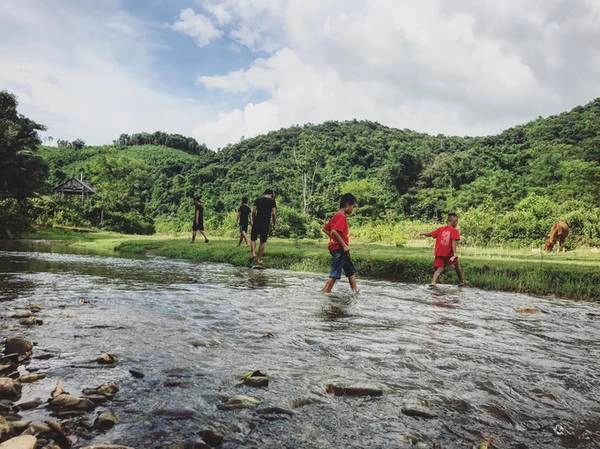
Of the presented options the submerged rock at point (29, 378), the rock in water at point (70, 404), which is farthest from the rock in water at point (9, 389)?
the rock in water at point (70, 404)

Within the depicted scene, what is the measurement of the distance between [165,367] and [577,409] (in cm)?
372

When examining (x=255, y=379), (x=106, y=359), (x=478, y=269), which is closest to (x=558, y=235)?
(x=478, y=269)

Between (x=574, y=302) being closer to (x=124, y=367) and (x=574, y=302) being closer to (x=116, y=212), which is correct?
(x=124, y=367)

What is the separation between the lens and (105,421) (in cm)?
324

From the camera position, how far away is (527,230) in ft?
111

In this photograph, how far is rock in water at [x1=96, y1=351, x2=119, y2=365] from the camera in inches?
182

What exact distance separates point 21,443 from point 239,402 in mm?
1541

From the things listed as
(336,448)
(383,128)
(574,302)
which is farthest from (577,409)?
(383,128)

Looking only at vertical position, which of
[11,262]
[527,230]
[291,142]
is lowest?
[11,262]

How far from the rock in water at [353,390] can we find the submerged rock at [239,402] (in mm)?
696

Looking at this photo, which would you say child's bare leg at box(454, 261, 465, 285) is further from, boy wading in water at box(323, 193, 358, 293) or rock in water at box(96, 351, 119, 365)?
rock in water at box(96, 351, 119, 365)

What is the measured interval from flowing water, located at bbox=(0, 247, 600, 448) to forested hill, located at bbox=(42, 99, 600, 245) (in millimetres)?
27814

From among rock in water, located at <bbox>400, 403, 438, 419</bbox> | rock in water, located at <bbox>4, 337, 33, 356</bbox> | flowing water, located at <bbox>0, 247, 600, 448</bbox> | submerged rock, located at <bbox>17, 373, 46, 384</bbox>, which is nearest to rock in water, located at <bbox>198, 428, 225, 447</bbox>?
flowing water, located at <bbox>0, 247, 600, 448</bbox>

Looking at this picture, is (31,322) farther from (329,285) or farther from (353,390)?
(329,285)
